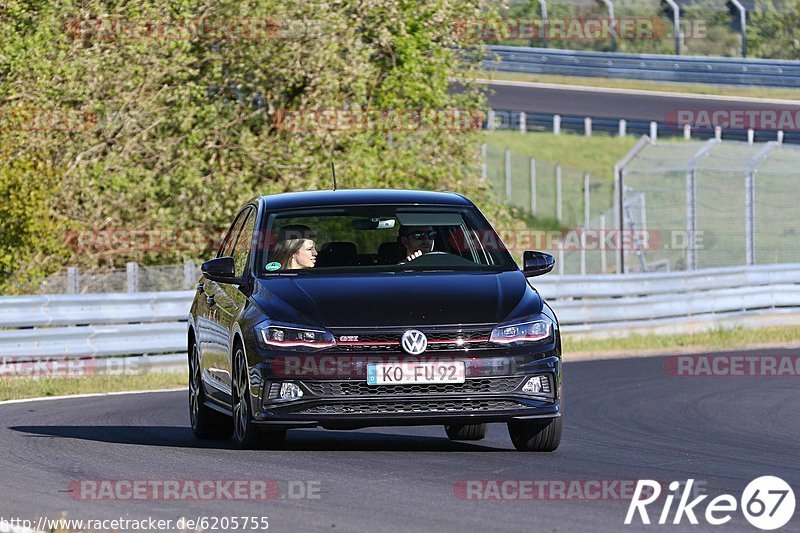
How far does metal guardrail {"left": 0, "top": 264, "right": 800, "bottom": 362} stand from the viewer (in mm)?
19031

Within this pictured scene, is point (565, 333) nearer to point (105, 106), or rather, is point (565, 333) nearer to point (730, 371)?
point (730, 371)

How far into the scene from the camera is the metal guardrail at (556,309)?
62.4ft

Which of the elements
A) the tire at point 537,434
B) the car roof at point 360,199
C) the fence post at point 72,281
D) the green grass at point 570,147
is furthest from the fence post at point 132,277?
the green grass at point 570,147

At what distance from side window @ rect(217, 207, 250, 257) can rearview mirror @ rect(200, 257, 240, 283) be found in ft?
4.33

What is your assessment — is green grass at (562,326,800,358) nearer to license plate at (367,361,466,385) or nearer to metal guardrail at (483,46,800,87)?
license plate at (367,361,466,385)

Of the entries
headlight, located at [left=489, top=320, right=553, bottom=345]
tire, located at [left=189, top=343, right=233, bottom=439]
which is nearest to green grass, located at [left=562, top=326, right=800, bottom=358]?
tire, located at [left=189, top=343, right=233, bottom=439]

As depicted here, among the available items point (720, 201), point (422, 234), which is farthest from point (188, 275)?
point (422, 234)

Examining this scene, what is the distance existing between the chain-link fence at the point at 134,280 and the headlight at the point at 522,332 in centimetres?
1214

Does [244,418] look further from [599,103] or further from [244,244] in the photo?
[599,103]

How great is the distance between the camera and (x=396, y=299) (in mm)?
9641

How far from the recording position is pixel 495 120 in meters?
28.0

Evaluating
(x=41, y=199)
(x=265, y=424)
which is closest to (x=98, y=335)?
(x=41, y=199)

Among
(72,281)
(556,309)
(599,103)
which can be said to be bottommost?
(599,103)

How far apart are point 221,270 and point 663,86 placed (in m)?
47.5
